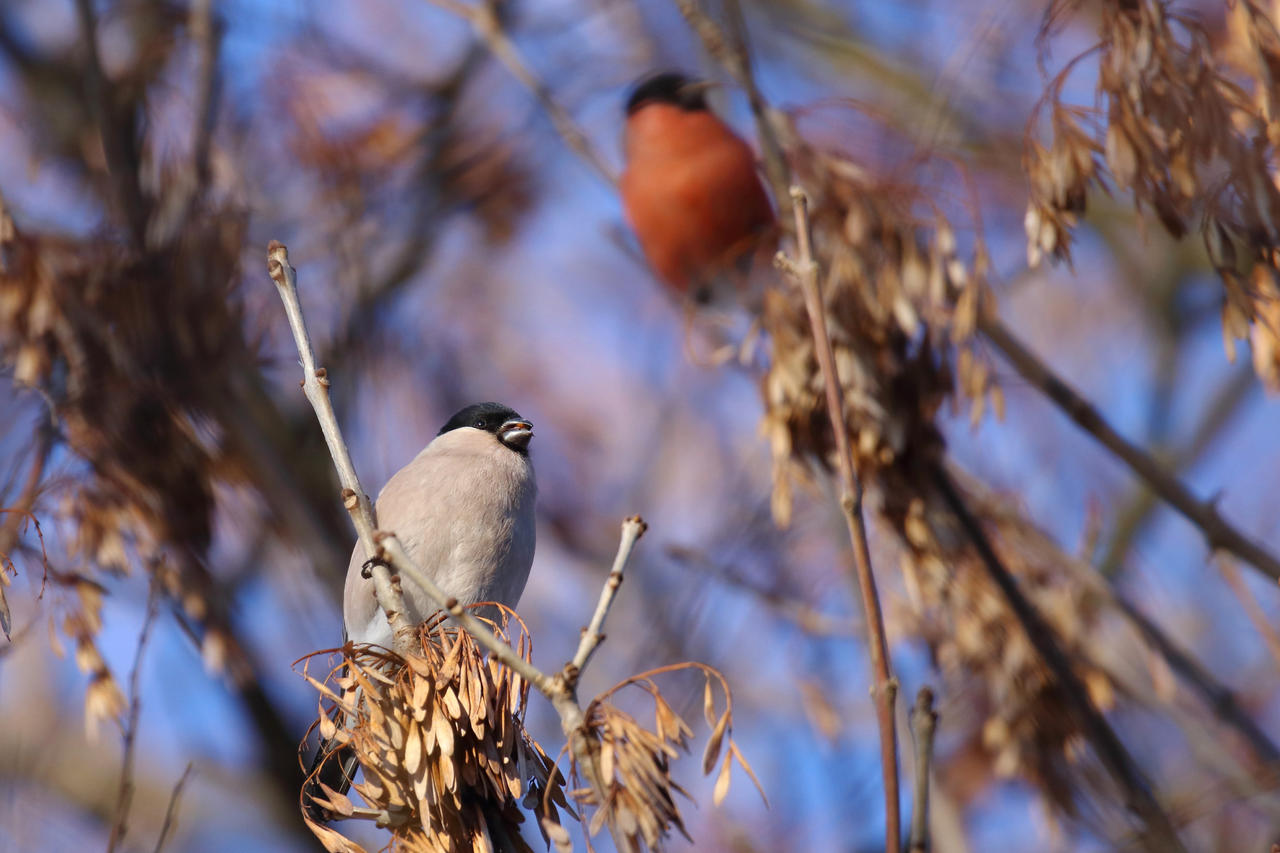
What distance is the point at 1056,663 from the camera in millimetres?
2953

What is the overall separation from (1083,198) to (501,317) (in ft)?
16.0

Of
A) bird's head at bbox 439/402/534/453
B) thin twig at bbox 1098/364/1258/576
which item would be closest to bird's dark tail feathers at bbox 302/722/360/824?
bird's head at bbox 439/402/534/453

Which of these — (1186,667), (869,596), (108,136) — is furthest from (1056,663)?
(108,136)

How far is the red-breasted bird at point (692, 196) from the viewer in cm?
357

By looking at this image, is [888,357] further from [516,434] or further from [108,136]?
[108,136]

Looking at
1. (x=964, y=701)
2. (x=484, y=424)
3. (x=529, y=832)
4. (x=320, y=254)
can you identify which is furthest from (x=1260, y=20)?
(x=320, y=254)

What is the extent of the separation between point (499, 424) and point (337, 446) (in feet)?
5.60

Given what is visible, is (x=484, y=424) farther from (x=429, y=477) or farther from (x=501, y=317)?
(x=501, y=317)

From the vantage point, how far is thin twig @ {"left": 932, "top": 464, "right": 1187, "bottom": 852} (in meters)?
2.61

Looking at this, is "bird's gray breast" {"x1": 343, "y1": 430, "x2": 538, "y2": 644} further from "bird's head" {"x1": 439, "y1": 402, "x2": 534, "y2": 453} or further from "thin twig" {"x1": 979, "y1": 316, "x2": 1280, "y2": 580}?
"thin twig" {"x1": 979, "y1": 316, "x2": 1280, "y2": 580}

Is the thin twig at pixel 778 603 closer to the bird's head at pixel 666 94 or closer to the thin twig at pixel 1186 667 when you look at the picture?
the thin twig at pixel 1186 667

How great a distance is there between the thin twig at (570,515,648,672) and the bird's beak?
1.76m

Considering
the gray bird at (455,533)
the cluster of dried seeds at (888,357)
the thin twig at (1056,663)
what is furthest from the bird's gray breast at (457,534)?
the thin twig at (1056,663)

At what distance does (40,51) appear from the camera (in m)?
4.86
